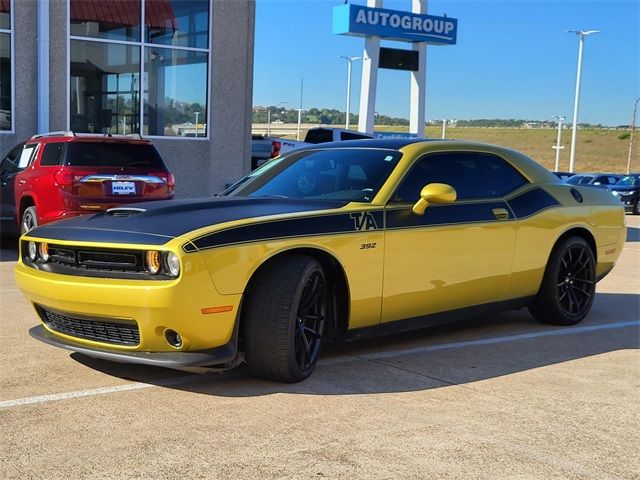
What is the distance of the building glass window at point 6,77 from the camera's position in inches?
588

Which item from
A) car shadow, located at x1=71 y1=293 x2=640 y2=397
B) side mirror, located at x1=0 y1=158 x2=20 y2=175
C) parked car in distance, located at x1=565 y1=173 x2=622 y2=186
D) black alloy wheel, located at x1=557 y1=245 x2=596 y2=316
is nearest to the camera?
car shadow, located at x1=71 y1=293 x2=640 y2=397

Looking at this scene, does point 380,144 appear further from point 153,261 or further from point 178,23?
point 178,23

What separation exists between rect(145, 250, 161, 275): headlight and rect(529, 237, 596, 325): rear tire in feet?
11.8

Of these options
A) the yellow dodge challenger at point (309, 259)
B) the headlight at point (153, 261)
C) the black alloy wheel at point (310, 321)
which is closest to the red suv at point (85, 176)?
the yellow dodge challenger at point (309, 259)

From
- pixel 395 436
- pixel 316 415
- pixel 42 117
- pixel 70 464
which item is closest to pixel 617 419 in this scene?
pixel 395 436

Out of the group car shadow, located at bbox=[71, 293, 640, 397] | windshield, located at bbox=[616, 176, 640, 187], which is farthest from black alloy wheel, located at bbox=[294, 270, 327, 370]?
windshield, located at bbox=[616, 176, 640, 187]

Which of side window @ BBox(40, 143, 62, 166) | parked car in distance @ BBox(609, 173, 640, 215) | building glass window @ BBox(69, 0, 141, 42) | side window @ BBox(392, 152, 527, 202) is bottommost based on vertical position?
parked car in distance @ BBox(609, 173, 640, 215)

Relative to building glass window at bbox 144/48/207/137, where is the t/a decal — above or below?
below

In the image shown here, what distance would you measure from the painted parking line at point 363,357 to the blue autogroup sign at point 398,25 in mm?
20386

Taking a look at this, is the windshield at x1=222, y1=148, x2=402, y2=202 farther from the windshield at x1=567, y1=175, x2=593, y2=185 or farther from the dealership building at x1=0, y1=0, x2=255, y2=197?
the windshield at x1=567, y1=175, x2=593, y2=185

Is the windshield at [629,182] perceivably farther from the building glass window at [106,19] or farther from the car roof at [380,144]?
the car roof at [380,144]

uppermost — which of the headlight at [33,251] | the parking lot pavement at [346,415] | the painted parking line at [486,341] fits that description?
the headlight at [33,251]

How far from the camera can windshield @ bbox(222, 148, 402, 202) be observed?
5.54 meters

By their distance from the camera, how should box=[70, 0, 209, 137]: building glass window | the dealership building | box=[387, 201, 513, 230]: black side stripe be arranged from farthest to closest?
box=[70, 0, 209, 137]: building glass window
the dealership building
box=[387, 201, 513, 230]: black side stripe
